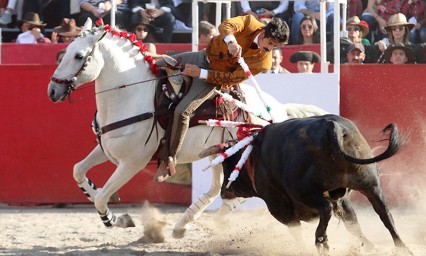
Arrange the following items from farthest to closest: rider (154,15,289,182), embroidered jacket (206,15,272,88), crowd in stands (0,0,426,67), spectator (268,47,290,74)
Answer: crowd in stands (0,0,426,67) < spectator (268,47,290,74) < embroidered jacket (206,15,272,88) < rider (154,15,289,182)

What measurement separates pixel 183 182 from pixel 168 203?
353 mm

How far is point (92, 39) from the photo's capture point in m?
8.19

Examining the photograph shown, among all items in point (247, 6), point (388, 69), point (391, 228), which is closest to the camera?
point (391, 228)

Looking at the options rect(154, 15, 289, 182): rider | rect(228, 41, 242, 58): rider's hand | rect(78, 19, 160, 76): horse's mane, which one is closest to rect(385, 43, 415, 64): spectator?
rect(154, 15, 289, 182): rider

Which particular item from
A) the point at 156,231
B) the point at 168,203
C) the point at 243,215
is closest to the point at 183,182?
the point at 168,203

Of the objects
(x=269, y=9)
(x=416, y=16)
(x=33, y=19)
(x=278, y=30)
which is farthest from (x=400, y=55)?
(x=33, y=19)

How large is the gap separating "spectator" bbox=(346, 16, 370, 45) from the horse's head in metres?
4.43

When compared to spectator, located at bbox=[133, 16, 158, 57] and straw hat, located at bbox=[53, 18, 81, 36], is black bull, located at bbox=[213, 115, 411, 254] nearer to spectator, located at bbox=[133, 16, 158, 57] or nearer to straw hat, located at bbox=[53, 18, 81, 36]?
spectator, located at bbox=[133, 16, 158, 57]

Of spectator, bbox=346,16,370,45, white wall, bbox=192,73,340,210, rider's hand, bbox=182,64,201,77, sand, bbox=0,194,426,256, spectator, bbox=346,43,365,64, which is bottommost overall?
sand, bbox=0,194,426,256

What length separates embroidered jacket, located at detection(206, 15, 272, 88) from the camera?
7.96 meters

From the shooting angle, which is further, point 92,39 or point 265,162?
point 92,39

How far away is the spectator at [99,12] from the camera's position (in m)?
12.7

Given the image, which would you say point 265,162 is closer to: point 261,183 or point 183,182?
point 261,183

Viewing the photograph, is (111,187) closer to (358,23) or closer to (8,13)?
(358,23)
